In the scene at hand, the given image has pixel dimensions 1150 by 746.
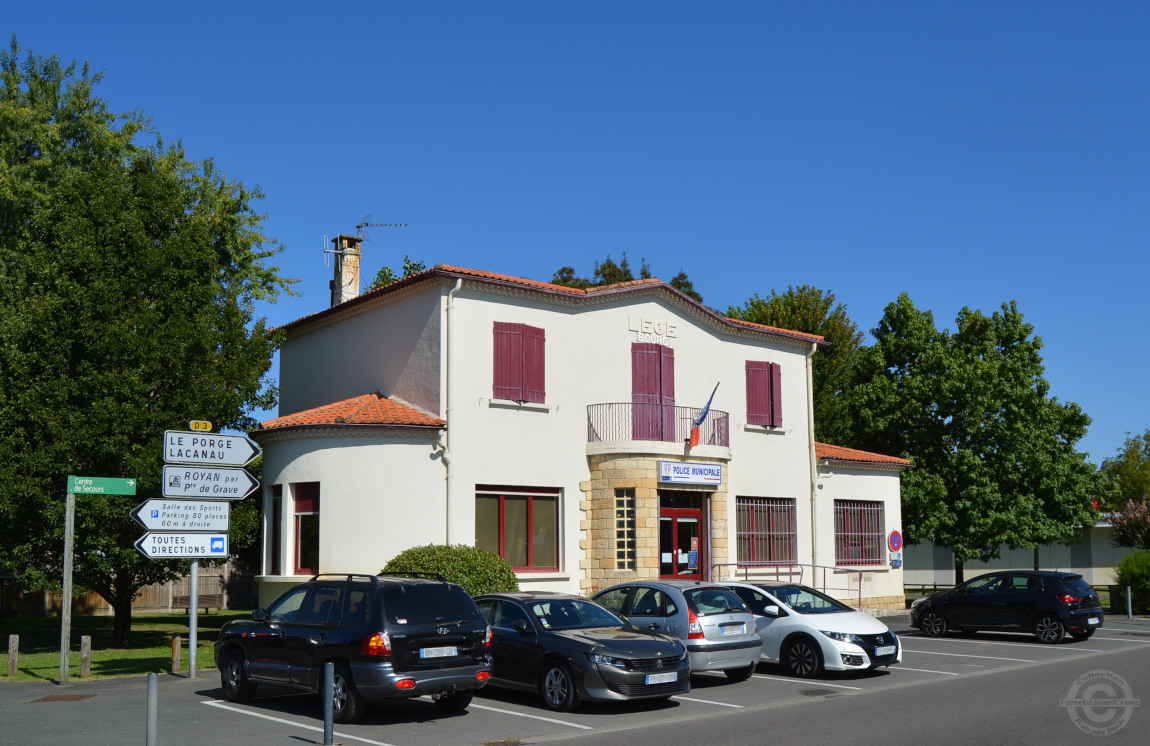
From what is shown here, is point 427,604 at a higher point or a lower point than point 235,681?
higher

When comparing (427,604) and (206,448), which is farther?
(206,448)

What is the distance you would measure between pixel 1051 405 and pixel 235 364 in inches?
1061

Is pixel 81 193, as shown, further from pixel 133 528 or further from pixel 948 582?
pixel 948 582

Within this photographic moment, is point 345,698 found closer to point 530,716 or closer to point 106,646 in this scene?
point 530,716

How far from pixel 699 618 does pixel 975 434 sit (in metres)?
22.2

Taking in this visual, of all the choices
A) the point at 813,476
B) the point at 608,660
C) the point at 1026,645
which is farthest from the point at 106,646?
the point at 1026,645

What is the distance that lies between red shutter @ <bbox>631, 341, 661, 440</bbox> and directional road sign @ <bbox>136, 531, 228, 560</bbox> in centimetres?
1075

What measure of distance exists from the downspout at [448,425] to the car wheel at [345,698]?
9.56 metres

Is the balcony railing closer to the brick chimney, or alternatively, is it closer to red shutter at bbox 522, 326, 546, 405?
red shutter at bbox 522, 326, 546, 405

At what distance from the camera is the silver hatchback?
14203 millimetres

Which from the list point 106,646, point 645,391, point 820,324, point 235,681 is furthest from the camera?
point 820,324

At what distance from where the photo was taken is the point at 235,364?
805 inches

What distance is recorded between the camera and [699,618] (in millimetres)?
14367

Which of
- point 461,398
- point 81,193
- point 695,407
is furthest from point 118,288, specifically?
point 695,407
